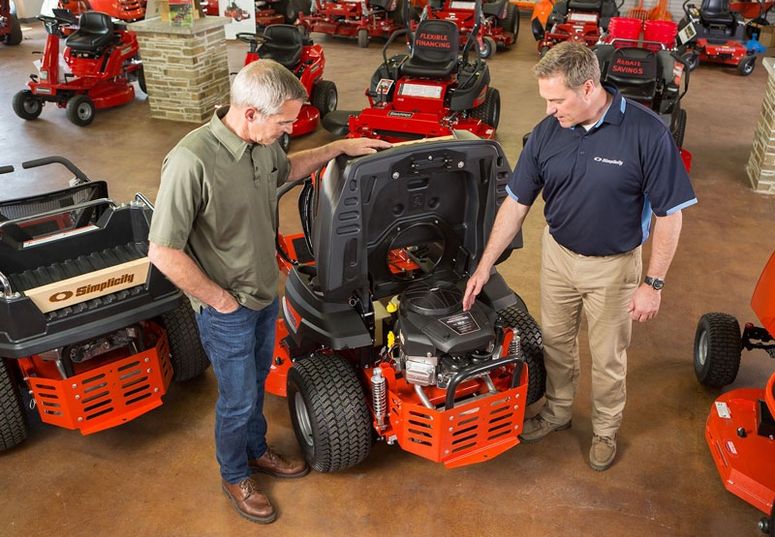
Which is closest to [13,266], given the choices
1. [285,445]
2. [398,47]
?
[285,445]

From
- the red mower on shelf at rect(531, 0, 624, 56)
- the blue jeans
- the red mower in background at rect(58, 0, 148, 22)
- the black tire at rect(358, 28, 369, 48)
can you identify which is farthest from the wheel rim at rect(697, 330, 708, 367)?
the red mower in background at rect(58, 0, 148, 22)

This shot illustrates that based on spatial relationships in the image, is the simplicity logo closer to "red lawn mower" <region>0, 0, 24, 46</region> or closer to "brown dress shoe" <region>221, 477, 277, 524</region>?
"brown dress shoe" <region>221, 477, 277, 524</region>

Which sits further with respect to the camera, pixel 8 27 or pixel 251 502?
pixel 8 27

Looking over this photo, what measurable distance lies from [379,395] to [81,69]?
626 centimetres

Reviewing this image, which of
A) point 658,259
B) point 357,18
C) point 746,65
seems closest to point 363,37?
point 357,18

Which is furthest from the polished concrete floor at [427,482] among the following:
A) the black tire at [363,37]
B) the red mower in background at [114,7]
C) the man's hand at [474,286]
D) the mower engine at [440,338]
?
the red mower in background at [114,7]

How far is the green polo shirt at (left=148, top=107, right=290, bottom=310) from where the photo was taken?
216 cm

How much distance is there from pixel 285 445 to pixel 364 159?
1.38m

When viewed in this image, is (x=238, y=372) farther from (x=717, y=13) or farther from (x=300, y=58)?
(x=717, y=13)

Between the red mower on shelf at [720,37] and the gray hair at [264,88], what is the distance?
912 centimetres

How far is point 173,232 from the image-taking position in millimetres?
2156

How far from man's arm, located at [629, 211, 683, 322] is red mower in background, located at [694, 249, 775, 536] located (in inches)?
19.2

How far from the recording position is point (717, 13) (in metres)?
10.2

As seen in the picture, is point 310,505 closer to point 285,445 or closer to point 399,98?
point 285,445
